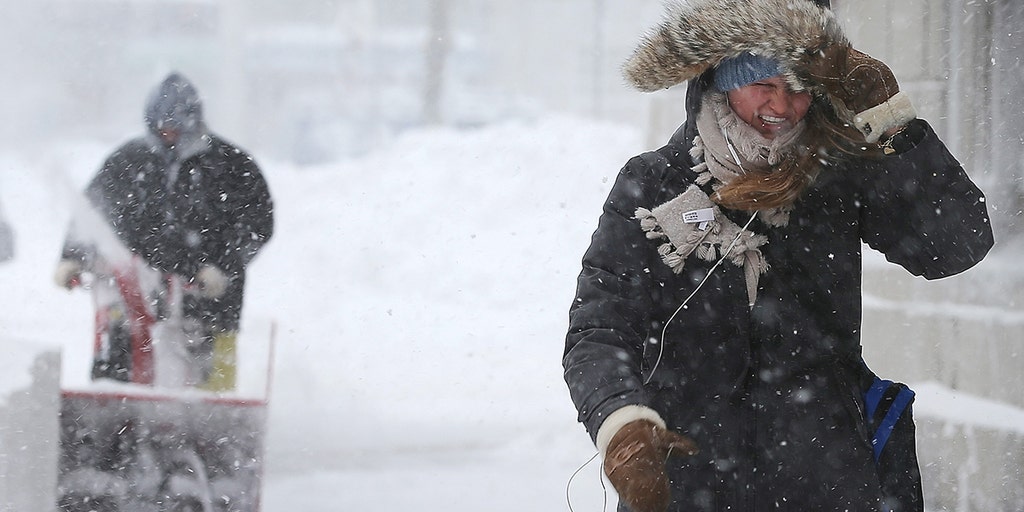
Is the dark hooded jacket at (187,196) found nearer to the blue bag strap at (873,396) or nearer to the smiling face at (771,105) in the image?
the smiling face at (771,105)

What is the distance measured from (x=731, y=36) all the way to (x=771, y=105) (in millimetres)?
142

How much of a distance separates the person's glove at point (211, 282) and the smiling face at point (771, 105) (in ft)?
11.0

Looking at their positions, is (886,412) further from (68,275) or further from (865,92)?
(68,275)

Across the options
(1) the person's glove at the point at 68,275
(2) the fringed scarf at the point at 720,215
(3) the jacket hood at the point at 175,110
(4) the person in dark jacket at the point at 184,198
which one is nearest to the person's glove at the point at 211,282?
(4) the person in dark jacket at the point at 184,198

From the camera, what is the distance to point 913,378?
5.02 meters

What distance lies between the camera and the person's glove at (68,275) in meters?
5.10

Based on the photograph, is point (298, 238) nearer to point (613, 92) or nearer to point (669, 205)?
point (613, 92)

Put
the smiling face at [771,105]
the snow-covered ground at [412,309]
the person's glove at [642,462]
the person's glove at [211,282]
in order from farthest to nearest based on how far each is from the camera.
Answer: the snow-covered ground at [412,309]
the person's glove at [211,282]
the smiling face at [771,105]
the person's glove at [642,462]

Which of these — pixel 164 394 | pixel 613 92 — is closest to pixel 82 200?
pixel 164 394

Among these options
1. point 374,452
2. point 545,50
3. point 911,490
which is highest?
point 545,50

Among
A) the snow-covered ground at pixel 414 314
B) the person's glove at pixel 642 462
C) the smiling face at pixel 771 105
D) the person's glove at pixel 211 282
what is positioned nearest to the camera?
the person's glove at pixel 642 462

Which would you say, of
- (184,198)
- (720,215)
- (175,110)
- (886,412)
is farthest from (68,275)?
(886,412)

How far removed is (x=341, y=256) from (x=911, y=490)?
11.2 metres

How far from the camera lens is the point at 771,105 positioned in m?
2.16
